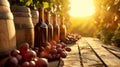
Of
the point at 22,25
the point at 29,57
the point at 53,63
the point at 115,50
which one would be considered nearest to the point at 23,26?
the point at 22,25

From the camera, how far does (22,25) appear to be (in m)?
3.26

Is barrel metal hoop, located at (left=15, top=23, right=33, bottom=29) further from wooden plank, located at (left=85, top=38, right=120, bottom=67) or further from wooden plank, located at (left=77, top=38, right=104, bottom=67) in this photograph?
wooden plank, located at (left=85, top=38, right=120, bottom=67)

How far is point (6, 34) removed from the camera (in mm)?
2477

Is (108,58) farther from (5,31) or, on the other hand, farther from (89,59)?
(5,31)

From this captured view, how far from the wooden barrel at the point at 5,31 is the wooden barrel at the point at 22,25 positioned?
60cm

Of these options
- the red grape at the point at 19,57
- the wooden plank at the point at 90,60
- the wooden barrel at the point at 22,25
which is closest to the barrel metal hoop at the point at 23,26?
the wooden barrel at the point at 22,25

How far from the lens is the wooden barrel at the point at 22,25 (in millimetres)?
3221

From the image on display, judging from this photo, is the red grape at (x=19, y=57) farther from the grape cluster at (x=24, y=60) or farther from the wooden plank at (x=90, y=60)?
the wooden plank at (x=90, y=60)

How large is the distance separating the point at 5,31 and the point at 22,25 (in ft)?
2.60

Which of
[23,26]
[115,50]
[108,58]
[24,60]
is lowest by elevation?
[115,50]

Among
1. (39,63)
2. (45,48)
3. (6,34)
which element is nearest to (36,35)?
(45,48)

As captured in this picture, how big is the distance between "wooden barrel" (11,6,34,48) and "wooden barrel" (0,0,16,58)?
23.7 inches

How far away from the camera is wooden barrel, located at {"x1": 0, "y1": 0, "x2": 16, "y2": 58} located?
95.6 inches

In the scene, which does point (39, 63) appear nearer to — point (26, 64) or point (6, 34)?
point (26, 64)
